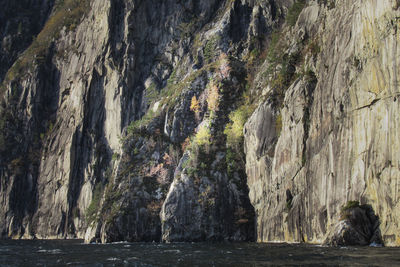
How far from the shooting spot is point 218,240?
67.9 metres

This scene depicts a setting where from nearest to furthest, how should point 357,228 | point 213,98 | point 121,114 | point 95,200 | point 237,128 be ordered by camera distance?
point 357,228
point 237,128
point 213,98
point 95,200
point 121,114

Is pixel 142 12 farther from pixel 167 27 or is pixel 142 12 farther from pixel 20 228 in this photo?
pixel 20 228

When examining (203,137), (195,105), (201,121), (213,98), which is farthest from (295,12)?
(203,137)

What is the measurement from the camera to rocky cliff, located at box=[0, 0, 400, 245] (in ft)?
144

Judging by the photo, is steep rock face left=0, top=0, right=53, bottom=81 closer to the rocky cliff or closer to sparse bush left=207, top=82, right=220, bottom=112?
the rocky cliff

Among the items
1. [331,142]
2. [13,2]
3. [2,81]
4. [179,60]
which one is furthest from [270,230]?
[13,2]

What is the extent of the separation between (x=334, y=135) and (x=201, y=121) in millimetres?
39341

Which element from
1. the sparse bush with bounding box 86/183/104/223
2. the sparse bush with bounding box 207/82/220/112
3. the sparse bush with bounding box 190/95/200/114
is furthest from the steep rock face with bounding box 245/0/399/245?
the sparse bush with bounding box 86/183/104/223

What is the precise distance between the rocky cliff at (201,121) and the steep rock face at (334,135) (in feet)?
0.65

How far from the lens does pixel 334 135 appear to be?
48.3 metres

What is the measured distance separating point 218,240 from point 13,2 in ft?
460

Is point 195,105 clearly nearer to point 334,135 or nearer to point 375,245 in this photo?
point 334,135

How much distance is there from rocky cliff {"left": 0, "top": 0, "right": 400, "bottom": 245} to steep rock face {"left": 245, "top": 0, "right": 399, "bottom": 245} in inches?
7.8

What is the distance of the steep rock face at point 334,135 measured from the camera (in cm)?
3988
